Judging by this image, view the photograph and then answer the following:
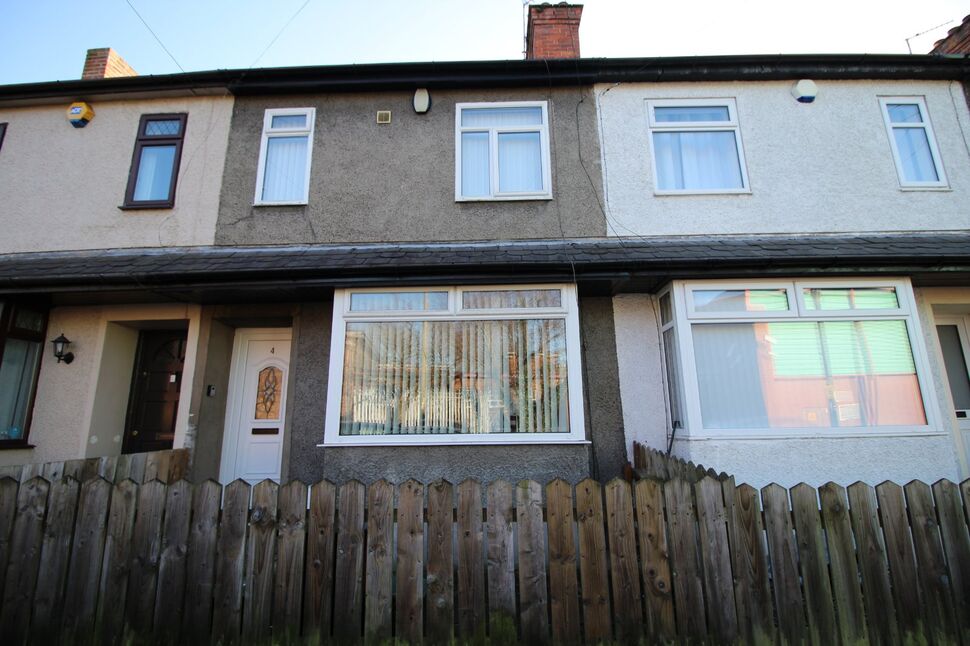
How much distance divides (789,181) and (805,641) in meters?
5.99

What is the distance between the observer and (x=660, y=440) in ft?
18.6

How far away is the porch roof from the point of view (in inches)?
209

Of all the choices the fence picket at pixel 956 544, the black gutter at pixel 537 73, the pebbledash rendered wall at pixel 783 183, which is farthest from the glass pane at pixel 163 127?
the fence picket at pixel 956 544

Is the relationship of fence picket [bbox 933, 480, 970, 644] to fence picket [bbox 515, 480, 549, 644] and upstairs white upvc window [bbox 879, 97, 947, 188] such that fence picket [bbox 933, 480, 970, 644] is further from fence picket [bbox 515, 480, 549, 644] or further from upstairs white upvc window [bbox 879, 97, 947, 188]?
upstairs white upvc window [bbox 879, 97, 947, 188]

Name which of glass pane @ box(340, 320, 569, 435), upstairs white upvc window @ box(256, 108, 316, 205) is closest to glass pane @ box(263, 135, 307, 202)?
upstairs white upvc window @ box(256, 108, 316, 205)

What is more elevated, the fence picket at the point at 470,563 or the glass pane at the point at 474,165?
the glass pane at the point at 474,165

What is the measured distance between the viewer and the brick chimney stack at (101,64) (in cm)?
779

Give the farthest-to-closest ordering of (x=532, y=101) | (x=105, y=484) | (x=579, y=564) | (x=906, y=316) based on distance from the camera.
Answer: (x=532, y=101)
(x=906, y=316)
(x=105, y=484)
(x=579, y=564)

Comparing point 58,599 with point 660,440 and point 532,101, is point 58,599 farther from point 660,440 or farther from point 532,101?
point 532,101

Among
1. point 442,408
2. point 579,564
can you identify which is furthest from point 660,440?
point 579,564

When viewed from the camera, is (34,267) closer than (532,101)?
Yes

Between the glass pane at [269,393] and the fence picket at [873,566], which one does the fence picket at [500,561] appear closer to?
the fence picket at [873,566]

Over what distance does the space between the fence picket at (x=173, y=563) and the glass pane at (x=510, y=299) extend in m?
3.40

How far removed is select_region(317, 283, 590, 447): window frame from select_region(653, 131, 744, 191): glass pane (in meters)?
2.74
